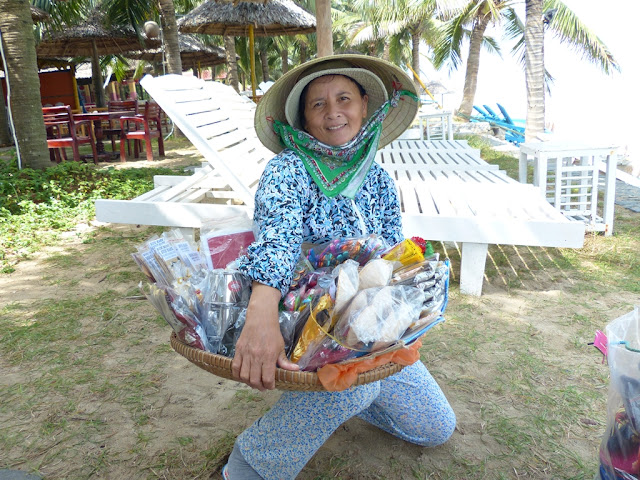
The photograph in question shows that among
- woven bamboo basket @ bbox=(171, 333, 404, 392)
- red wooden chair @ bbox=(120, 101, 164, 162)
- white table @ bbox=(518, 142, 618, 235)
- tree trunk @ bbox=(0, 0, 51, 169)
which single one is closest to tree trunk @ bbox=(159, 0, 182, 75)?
red wooden chair @ bbox=(120, 101, 164, 162)

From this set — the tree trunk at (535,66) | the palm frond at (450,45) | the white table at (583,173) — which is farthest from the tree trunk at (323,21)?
the palm frond at (450,45)

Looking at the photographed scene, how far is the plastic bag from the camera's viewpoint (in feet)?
3.69

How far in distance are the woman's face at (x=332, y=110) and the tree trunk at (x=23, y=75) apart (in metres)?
5.68

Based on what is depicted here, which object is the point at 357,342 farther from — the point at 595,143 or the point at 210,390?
the point at 595,143

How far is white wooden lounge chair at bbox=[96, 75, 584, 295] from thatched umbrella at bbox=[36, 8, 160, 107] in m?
10.3

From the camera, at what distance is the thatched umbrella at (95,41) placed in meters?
13.6

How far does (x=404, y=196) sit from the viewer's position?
372 cm

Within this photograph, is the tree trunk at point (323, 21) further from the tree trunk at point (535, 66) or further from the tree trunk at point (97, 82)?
the tree trunk at point (97, 82)

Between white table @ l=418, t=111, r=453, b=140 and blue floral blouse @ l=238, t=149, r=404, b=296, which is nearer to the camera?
blue floral blouse @ l=238, t=149, r=404, b=296

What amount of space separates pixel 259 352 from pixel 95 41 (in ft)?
50.9

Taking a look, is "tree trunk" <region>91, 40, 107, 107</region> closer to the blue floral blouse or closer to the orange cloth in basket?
the blue floral blouse

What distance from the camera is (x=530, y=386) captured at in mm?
2342

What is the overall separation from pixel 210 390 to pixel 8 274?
2.48 meters

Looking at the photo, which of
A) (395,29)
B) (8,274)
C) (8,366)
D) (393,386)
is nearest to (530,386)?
(393,386)
